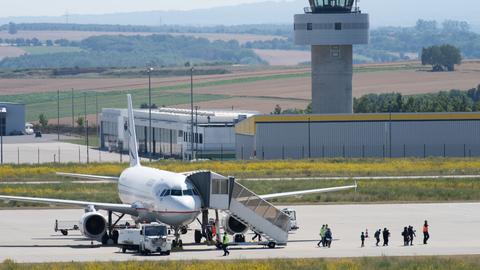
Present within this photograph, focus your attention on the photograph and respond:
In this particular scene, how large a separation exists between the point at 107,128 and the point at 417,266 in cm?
12106

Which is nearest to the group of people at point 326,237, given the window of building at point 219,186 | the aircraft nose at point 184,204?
the window of building at point 219,186

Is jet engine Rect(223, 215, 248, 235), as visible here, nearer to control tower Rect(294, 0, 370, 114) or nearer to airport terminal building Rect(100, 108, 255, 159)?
control tower Rect(294, 0, 370, 114)

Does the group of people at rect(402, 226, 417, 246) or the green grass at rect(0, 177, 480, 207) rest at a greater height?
the group of people at rect(402, 226, 417, 246)

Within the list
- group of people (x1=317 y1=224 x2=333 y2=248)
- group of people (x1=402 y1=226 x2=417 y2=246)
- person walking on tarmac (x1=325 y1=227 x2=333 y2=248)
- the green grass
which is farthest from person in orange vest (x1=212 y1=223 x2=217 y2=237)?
the green grass

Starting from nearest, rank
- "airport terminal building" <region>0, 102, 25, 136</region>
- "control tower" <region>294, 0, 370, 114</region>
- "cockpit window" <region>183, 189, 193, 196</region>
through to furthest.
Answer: "cockpit window" <region>183, 189, 193, 196</region>
"control tower" <region>294, 0, 370, 114</region>
"airport terminal building" <region>0, 102, 25, 136</region>

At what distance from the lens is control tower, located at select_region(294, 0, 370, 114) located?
128 m

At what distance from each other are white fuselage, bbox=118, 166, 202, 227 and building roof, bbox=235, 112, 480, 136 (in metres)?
61.3

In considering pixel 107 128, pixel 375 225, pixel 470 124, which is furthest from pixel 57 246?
pixel 107 128

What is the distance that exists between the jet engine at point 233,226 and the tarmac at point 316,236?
205cm

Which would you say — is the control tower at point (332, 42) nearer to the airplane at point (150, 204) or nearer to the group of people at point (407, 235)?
the airplane at point (150, 204)

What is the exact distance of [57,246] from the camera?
65.2m

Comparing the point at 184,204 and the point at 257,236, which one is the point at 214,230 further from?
the point at 257,236

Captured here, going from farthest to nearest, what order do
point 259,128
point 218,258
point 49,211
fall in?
1. point 259,128
2. point 49,211
3. point 218,258

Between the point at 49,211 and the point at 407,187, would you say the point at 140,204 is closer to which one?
the point at 49,211
